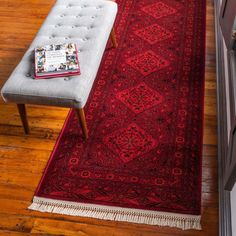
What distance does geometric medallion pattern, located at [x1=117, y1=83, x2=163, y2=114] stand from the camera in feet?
6.47

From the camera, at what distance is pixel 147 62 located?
7.34 feet

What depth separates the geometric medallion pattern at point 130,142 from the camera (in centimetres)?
175

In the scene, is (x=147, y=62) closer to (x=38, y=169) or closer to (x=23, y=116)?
(x=23, y=116)

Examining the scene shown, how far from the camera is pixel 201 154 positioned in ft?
5.65

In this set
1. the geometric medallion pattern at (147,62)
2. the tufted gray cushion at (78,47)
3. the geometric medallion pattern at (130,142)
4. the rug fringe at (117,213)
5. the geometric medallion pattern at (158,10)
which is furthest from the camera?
the geometric medallion pattern at (158,10)

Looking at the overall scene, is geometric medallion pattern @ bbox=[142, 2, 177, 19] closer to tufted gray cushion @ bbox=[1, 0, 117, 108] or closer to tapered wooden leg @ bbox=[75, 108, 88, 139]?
tufted gray cushion @ bbox=[1, 0, 117, 108]

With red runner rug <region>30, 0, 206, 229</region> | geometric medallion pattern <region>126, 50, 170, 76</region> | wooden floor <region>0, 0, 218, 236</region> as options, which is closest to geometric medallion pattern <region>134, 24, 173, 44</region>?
red runner rug <region>30, 0, 206, 229</region>

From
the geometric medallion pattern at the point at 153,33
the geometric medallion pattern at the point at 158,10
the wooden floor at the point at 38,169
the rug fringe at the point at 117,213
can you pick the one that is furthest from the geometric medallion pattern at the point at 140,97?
the geometric medallion pattern at the point at 158,10

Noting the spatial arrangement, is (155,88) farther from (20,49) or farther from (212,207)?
(20,49)

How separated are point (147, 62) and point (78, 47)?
0.57 meters

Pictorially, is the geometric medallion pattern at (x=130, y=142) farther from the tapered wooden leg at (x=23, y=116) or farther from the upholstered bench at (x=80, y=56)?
the tapered wooden leg at (x=23, y=116)

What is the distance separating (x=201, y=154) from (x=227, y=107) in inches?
11.4

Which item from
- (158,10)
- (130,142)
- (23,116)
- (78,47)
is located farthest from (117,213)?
(158,10)

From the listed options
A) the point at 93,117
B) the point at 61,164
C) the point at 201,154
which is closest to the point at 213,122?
the point at 201,154
